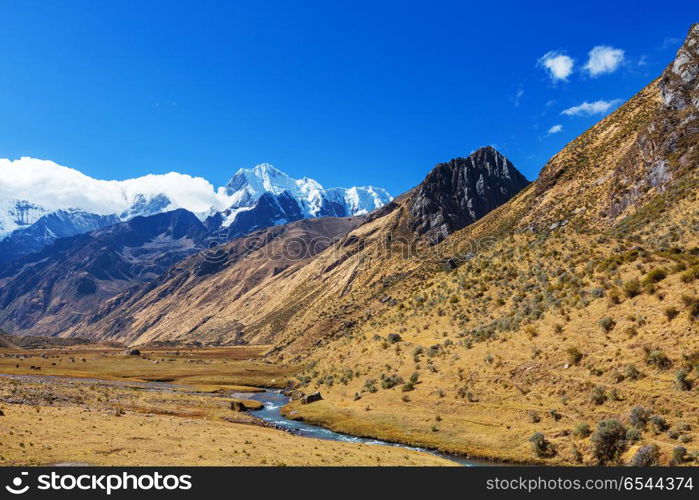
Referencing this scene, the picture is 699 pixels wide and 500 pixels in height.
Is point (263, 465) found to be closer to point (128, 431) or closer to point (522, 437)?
point (128, 431)

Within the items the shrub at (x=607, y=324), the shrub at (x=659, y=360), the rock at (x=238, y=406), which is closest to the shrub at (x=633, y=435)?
the shrub at (x=659, y=360)

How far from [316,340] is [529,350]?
313ft

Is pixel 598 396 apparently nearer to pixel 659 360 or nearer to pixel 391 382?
pixel 659 360

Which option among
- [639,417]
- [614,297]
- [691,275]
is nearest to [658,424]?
[639,417]

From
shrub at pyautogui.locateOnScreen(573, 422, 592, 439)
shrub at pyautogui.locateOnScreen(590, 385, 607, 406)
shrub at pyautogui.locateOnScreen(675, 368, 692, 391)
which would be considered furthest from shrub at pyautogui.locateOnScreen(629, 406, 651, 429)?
shrub at pyautogui.locateOnScreen(590, 385, 607, 406)

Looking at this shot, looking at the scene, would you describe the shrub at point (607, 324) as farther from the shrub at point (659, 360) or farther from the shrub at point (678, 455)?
the shrub at point (678, 455)

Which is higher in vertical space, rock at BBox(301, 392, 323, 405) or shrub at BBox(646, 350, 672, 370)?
rock at BBox(301, 392, 323, 405)

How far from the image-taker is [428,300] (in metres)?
98.1

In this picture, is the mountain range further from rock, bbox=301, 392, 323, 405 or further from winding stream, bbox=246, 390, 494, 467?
winding stream, bbox=246, 390, 494, 467

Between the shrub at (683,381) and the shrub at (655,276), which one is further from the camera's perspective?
the shrub at (655,276)

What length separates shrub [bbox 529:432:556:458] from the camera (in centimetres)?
4253

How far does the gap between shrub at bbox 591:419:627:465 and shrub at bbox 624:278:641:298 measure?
67.5ft

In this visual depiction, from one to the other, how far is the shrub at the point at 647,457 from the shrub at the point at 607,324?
62.7 feet

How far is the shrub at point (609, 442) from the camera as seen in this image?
38312mm
